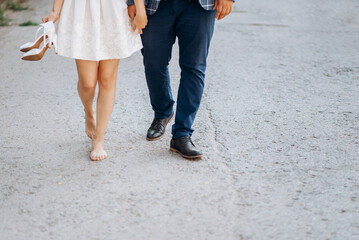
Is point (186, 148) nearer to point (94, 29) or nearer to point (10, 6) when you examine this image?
point (94, 29)

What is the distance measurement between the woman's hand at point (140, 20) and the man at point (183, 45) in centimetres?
6

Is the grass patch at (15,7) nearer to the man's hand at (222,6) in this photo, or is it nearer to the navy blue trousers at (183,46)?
the navy blue trousers at (183,46)

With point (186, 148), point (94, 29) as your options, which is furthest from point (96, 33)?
point (186, 148)

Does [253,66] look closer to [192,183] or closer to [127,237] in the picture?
[192,183]

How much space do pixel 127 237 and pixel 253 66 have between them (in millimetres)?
3501

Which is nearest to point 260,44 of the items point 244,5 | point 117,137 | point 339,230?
point 244,5

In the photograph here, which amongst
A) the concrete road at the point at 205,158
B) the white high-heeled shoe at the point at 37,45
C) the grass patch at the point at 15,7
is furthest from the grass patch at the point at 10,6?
the white high-heeled shoe at the point at 37,45

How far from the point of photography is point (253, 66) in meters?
5.57

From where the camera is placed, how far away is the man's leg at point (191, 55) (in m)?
3.17

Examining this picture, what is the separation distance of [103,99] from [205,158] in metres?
0.84

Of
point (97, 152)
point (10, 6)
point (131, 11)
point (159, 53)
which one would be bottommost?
point (10, 6)

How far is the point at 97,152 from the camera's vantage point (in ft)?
11.1

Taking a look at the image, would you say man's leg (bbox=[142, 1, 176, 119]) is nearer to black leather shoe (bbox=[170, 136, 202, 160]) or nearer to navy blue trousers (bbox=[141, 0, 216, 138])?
navy blue trousers (bbox=[141, 0, 216, 138])

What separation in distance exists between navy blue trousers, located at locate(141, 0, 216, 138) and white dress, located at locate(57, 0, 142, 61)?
0.25 meters
